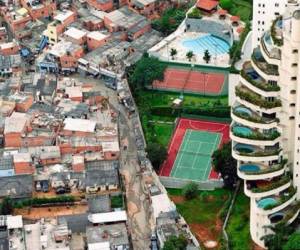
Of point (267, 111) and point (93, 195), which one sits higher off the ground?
point (267, 111)

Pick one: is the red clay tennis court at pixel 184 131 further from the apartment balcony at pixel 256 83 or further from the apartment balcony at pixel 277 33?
the apartment balcony at pixel 277 33

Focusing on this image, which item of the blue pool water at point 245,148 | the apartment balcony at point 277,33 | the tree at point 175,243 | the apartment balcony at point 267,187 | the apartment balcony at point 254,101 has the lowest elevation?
the tree at point 175,243

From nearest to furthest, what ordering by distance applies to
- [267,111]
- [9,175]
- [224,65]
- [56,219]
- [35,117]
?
[267,111], [56,219], [9,175], [35,117], [224,65]

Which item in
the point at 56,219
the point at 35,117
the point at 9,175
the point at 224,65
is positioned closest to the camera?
the point at 56,219

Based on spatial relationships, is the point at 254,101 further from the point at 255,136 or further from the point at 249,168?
the point at 249,168

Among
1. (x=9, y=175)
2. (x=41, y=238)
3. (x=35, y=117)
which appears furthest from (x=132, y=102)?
(x=41, y=238)

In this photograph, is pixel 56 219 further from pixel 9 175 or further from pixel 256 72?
pixel 256 72

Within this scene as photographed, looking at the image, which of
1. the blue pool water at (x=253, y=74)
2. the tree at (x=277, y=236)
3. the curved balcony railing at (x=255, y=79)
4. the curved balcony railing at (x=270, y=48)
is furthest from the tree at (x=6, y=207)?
the curved balcony railing at (x=270, y=48)
